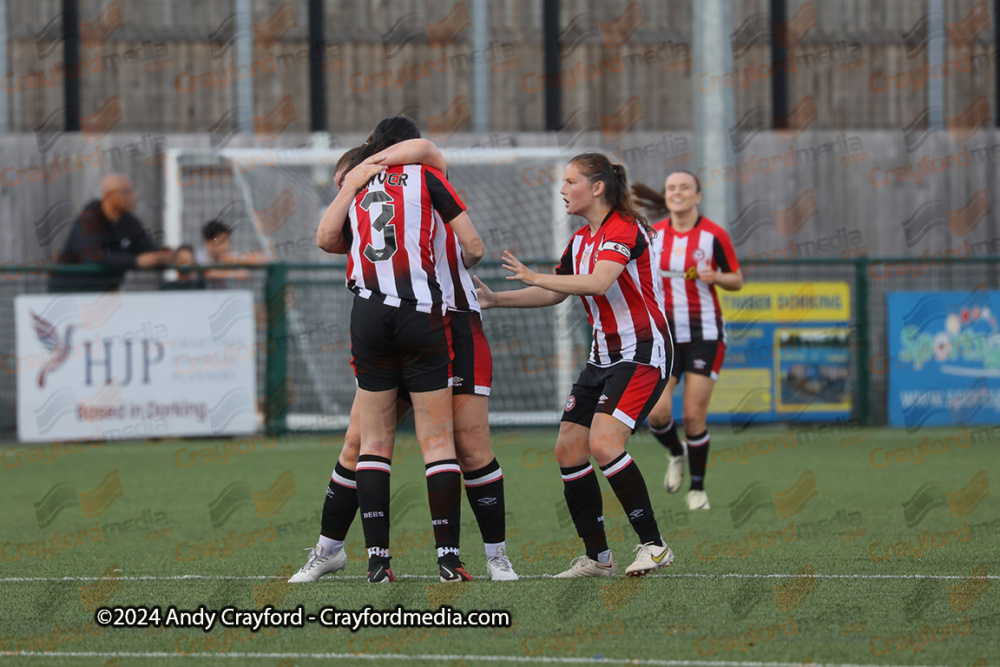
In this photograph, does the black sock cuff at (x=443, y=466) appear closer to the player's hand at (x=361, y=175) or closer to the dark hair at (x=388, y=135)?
the player's hand at (x=361, y=175)

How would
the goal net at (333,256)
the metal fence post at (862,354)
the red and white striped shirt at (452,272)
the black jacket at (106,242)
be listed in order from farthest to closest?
the metal fence post at (862,354)
the goal net at (333,256)
the black jacket at (106,242)
the red and white striped shirt at (452,272)

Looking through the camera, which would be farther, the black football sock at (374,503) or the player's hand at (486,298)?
the player's hand at (486,298)

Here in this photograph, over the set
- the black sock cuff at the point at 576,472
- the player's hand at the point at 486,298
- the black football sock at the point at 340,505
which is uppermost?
the player's hand at the point at 486,298

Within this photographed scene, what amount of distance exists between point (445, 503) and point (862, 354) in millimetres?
9398

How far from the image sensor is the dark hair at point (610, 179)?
5.70 metres

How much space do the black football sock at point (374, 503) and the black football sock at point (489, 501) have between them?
0.38 meters

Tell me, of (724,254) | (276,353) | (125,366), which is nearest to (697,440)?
(724,254)

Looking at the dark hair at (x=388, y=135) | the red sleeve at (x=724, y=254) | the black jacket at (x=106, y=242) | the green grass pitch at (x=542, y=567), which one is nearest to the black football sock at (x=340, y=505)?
the green grass pitch at (x=542, y=567)

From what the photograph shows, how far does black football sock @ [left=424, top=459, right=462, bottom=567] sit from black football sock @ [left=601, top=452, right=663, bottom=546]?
673 mm

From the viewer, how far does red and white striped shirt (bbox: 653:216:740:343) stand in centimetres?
856

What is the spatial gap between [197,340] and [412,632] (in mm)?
8306

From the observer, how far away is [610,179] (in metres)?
5.73

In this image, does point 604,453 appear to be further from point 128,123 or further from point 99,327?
point 128,123

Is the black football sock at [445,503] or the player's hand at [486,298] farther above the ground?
the player's hand at [486,298]
